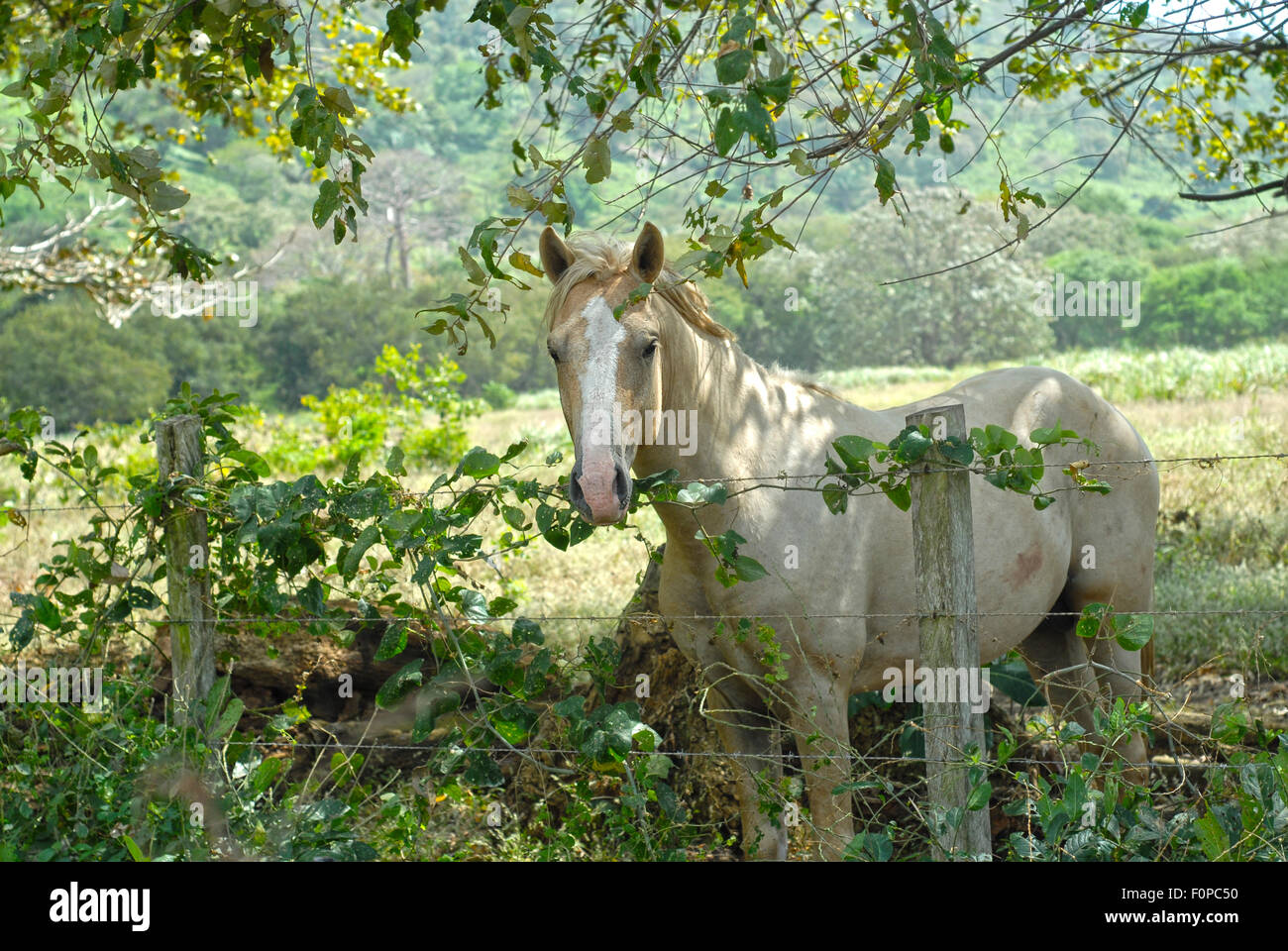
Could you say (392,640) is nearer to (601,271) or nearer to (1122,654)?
(601,271)

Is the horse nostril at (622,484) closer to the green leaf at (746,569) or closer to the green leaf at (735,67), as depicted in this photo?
the green leaf at (746,569)

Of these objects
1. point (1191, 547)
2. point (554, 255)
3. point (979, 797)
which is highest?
point (554, 255)

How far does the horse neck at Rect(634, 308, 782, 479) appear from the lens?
3.47m

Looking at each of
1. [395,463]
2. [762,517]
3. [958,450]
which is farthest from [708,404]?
[395,463]

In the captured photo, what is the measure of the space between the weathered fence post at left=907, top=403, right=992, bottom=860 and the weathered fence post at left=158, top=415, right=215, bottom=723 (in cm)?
239

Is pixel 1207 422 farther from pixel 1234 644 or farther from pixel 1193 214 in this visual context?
pixel 1193 214

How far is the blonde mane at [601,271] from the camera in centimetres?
333

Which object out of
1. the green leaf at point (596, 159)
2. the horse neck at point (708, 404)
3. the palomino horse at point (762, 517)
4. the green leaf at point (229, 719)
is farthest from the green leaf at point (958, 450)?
the green leaf at point (229, 719)

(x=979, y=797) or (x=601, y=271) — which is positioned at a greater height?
(x=601, y=271)

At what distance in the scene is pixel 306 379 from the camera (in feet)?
160

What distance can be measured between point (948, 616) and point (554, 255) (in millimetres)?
1681

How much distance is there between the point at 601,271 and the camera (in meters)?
3.33

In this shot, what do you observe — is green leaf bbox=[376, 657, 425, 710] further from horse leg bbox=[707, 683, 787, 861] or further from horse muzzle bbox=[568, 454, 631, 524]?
horse leg bbox=[707, 683, 787, 861]
